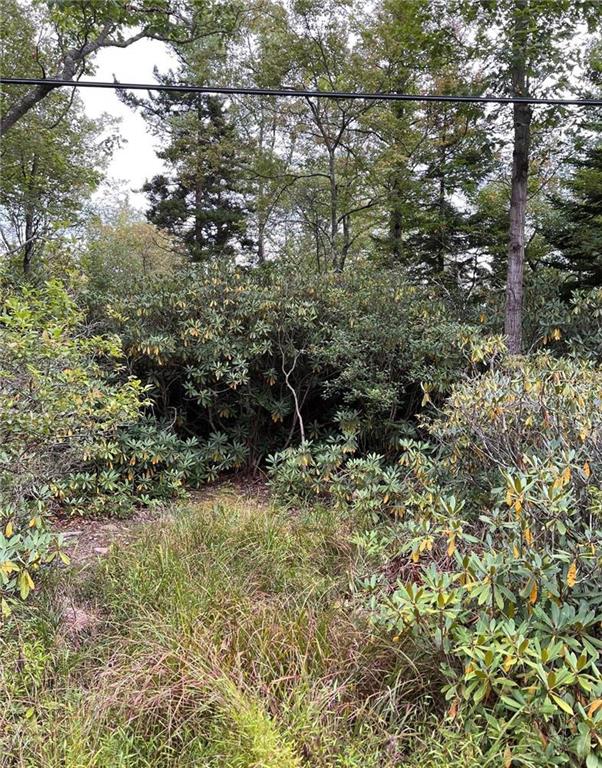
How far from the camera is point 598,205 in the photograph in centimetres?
569

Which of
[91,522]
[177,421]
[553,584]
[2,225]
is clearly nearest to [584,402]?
[553,584]

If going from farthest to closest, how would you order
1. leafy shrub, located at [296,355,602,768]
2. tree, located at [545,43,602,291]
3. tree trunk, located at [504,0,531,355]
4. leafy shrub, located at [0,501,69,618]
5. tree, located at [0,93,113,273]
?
tree, located at [0,93,113,273], tree, located at [545,43,602,291], tree trunk, located at [504,0,531,355], leafy shrub, located at [0,501,69,618], leafy shrub, located at [296,355,602,768]

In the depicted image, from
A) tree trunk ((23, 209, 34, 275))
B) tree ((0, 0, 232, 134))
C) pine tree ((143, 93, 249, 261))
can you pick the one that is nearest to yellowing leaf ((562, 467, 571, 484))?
tree trunk ((23, 209, 34, 275))

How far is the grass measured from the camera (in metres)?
1.40

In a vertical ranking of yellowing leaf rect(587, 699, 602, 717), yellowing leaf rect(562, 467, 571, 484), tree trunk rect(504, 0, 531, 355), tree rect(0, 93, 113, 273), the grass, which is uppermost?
tree rect(0, 93, 113, 273)

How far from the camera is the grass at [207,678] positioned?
140 cm

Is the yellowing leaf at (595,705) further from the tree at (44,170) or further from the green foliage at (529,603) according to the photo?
the tree at (44,170)

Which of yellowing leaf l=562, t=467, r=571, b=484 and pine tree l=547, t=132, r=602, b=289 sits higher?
pine tree l=547, t=132, r=602, b=289

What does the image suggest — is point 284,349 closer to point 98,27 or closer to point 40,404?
point 40,404

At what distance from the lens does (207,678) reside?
158cm

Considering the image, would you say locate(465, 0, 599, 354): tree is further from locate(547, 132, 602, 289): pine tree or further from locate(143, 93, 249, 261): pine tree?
locate(143, 93, 249, 261): pine tree

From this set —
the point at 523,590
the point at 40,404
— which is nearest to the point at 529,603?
the point at 523,590

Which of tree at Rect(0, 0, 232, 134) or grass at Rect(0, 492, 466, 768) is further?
tree at Rect(0, 0, 232, 134)

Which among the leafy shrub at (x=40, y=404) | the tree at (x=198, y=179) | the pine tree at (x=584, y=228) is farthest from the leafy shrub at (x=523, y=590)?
the tree at (x=198, y=179)
